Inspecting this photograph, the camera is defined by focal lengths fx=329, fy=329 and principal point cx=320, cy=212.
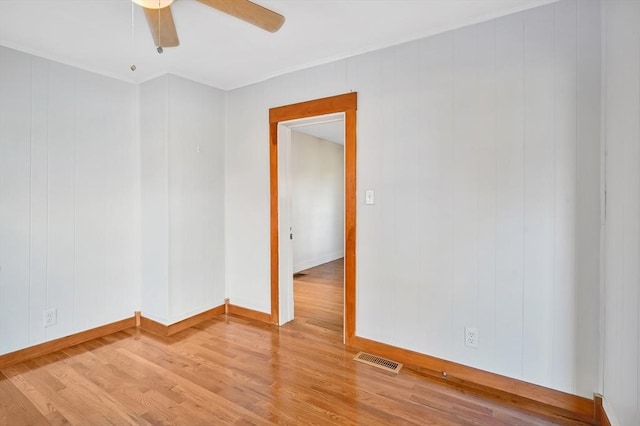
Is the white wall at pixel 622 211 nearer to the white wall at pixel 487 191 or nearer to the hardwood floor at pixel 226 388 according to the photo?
the white wall at pixel 487 191

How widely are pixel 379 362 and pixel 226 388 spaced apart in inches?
46.0

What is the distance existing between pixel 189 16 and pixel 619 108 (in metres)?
2.55

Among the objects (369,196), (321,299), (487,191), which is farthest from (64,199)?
(487,191)

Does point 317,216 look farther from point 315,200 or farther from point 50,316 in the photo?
point 50,316

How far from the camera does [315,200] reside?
251 inches

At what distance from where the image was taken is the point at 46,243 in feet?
9.11

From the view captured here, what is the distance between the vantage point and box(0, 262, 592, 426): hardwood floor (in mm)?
1964

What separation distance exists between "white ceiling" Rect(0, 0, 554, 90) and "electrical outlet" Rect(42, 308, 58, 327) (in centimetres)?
214

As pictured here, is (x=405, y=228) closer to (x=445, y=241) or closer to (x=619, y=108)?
(x=445, y=241)

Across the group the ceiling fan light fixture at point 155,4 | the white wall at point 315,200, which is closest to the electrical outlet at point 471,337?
the ceiling fan light fixture at point 155,4

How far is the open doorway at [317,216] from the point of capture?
15.2 ft

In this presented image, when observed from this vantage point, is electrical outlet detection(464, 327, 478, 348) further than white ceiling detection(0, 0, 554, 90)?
Yes

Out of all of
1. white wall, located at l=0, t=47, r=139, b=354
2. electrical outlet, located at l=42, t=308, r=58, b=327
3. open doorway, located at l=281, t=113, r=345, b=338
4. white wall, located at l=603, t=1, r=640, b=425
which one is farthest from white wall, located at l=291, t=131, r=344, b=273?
white wall, located at l=603, t=1, r=640, b=425

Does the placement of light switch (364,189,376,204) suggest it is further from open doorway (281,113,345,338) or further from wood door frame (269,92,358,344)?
open doorway (281,113,345,338)
